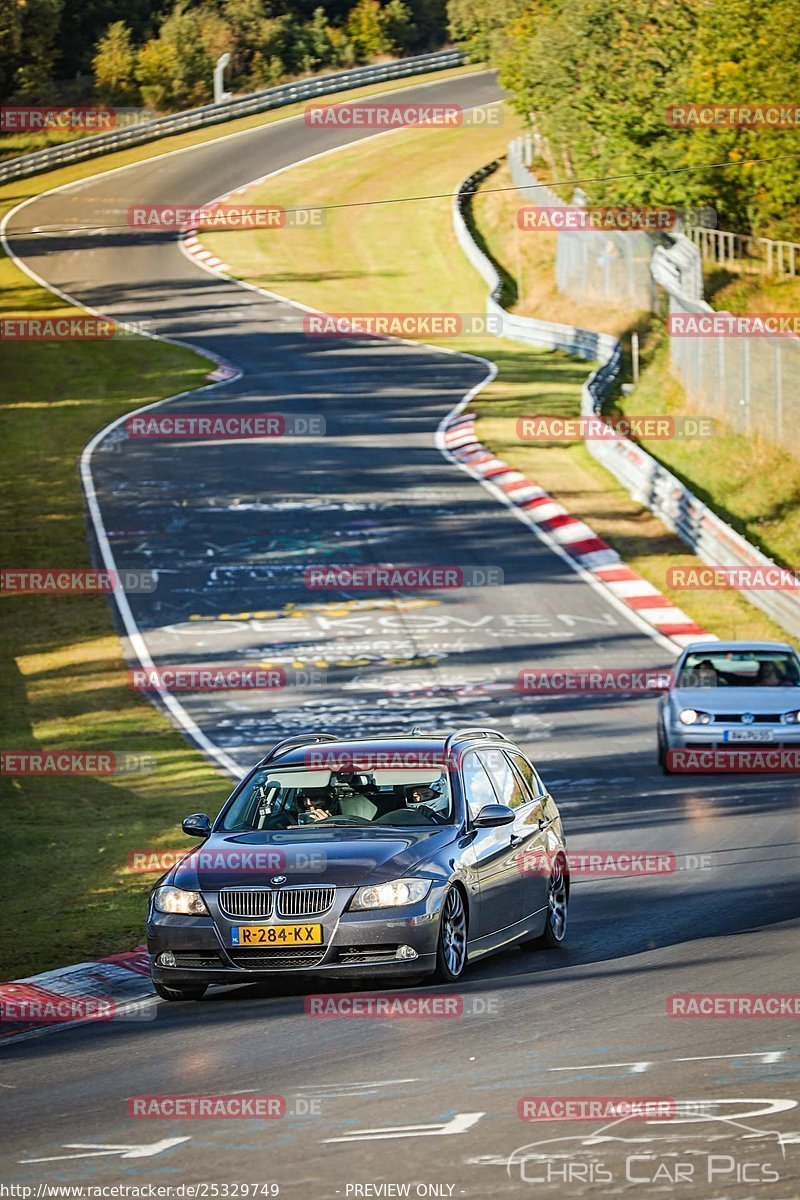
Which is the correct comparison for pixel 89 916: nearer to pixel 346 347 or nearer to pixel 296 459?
pixel 296 459

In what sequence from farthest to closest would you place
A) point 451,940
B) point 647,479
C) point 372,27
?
point 372,27
point 647,479
point 451,940

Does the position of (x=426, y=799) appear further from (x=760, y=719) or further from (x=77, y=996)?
(x=760, y=719)

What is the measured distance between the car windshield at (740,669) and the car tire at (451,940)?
11419 millimetres

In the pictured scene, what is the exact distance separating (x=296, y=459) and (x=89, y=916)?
88.6ft

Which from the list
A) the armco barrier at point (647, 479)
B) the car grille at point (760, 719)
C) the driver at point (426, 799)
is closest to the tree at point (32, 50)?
the armco barrier at point (647, 479)

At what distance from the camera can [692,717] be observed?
20.4m

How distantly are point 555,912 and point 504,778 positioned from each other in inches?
36.0

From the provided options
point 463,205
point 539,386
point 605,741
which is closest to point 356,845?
point 605,741

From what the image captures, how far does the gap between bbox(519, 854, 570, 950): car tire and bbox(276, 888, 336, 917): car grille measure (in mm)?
2024

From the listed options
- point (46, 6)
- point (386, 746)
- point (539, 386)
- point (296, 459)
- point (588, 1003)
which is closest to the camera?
point (588, 1003)

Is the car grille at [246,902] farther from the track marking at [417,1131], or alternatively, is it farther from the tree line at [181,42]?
the tree line at [181,42]

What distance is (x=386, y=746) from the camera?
11914mm

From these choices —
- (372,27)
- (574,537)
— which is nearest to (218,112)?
(372,27)

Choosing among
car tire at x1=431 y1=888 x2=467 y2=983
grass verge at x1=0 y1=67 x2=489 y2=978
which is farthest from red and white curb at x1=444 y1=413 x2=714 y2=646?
car tire at x1=431 y1=888 x2=467 y2=983
